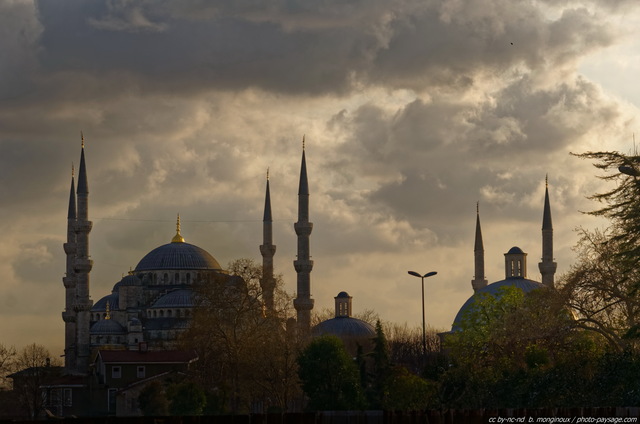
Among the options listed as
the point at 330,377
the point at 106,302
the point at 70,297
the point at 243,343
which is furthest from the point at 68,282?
the point at 330,377

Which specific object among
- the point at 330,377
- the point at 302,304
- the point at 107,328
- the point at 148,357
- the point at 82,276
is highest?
the point at 82,276

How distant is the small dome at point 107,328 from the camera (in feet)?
403

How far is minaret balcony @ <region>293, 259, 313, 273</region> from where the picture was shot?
11056 centimetres

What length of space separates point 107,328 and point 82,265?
11536 millimetres

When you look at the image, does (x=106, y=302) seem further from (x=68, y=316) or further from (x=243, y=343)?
(x=243, y=343)

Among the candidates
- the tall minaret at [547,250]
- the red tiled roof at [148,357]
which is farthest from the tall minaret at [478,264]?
the red tiled roof at [148,357]

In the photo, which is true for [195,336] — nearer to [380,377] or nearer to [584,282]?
[380,377]

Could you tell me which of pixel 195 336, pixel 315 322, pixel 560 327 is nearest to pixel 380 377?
pixel 195 336

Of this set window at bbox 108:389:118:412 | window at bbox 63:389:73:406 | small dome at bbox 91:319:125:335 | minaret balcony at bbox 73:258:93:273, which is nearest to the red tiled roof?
window at bbox 108:389:118:412

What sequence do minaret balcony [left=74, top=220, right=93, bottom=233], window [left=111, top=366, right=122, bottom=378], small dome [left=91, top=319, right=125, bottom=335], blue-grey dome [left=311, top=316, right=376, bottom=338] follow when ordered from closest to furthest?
window [left=111, top=366, right=122, bottom=378]
minaret balcony [left=74, top=220, right=93, bottom=233]
small dome [left=91, top=319, right=125, bottom=335]
blue-grey dome [left=311, top=316, right=376, bottom=338]

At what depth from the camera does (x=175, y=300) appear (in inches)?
4823

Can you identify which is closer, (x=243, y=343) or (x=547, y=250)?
(x=243, y=343)

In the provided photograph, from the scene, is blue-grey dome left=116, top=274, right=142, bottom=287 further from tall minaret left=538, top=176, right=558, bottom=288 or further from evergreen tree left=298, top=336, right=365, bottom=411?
evergreen tree left=298, top=336, right=365, bottom=411

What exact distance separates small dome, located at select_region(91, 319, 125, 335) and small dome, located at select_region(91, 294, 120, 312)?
590 cm
